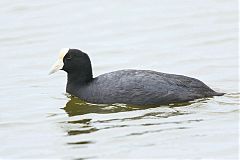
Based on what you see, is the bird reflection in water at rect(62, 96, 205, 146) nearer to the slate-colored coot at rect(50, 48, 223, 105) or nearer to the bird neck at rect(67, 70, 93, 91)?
the slate-colored coot at rect(50, 48, 223, 105)

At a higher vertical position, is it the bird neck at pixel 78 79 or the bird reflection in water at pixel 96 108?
the bird neck at pixel 78 79

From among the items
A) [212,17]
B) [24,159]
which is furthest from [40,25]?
[24,159]

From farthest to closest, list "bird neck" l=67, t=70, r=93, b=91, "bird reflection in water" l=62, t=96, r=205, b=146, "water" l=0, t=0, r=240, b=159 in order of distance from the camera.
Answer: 1. "bird neck" l=67, t=70, r=93, b=91
2. "bird reflection in water" l=62, t=96, r=205, b=146
3. "water" l=0, t=0, r=240, b=159

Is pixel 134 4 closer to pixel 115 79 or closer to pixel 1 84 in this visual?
pixel 1 84

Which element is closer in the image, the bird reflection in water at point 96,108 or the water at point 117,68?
the water at point 117,68

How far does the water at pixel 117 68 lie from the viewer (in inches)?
366

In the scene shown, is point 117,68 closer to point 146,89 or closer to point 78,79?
point 78,79

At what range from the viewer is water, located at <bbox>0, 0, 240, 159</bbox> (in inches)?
366

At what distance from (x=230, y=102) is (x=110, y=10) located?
6171 millimetres

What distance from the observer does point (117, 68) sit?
13188 millimetres

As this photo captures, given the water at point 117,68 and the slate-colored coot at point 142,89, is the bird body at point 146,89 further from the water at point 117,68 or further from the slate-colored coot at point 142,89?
the water at point 117,68

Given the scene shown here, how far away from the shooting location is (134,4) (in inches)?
659

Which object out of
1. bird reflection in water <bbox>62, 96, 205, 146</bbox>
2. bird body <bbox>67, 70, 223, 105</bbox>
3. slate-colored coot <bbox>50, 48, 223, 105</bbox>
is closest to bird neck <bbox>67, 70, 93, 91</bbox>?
slate-colored coot <bbox>50, 48, 223, 105</bbox>

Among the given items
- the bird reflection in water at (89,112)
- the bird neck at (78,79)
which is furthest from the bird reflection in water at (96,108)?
the bird neck at (78,79)
